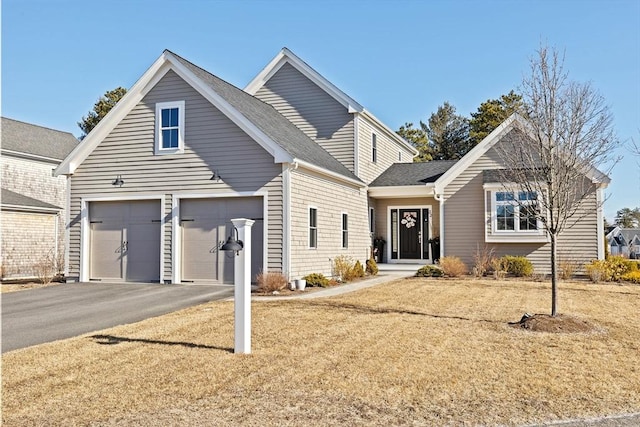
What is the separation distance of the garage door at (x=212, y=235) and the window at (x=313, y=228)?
1.74 meters

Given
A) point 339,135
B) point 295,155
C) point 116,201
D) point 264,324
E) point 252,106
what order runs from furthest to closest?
point 339,135 < point 252,106 < point 116,201 < point 295,155 < point 264,324

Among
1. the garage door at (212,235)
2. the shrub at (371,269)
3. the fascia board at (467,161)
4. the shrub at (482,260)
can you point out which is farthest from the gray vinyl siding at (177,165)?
the fascia board at (467,161)

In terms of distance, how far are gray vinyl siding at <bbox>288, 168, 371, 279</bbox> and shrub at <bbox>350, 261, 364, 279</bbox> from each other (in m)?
0.65

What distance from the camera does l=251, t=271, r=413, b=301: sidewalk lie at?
42.6 feet

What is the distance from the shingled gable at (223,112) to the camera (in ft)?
48.4

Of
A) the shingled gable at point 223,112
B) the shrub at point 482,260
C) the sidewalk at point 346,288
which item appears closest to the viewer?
the sidewalk at point 346,288

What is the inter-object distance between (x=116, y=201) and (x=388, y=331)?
36.7ft

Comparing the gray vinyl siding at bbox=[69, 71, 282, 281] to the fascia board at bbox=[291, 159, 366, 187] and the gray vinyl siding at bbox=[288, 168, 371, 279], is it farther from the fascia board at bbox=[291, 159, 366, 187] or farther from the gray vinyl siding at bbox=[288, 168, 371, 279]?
the fascia board at bbox=[291, 159, 366, 187]

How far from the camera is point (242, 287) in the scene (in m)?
7.23

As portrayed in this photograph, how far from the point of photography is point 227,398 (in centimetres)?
530

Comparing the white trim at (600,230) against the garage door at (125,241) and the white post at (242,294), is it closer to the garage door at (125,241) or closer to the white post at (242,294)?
the garage door at (125,241)

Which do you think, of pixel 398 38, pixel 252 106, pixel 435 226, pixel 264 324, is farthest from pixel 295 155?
pixel 435 226

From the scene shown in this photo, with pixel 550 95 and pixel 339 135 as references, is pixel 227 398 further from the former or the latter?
pixel 339 135

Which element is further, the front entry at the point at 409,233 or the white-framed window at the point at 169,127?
the front entry at the point at 409,233
